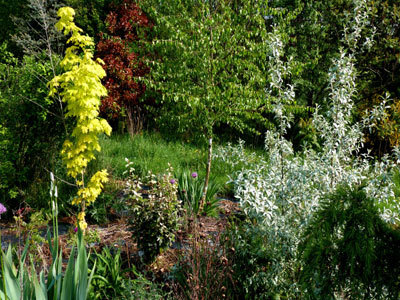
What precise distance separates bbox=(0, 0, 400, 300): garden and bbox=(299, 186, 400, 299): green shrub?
0.01 meters

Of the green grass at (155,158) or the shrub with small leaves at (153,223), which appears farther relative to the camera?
the green grass at (155,158)

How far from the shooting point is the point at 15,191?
5.43 metres

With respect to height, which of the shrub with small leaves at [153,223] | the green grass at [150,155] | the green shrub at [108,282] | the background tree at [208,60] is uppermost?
the background tree at [208,60]

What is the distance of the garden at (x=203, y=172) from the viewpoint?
227cm

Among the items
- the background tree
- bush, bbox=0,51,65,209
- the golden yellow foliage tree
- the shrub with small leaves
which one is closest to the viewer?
the shrub with small leaves

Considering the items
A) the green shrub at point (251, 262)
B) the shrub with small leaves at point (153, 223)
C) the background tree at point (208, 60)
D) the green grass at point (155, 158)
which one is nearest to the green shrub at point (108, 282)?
the shrub with small leaves at point (153, 223)

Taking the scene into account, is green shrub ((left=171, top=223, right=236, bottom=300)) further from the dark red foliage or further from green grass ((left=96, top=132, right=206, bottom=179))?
the dark red foliage

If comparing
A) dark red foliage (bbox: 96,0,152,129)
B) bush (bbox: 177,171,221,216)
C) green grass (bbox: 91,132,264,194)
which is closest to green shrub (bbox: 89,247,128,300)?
bush (bbox: 177,171,221,216)

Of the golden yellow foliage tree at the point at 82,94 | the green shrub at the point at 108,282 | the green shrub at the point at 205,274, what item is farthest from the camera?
the golden yellow foliage tree at the point at 82,94

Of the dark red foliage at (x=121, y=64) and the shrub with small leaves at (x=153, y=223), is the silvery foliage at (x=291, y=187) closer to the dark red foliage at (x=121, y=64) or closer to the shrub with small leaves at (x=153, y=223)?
the shrub with small leaves at (x=153, y=223)

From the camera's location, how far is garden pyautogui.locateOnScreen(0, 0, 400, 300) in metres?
2.27

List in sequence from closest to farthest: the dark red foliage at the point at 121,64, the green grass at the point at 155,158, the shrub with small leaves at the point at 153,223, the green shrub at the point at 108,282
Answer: the green shrub at the point at 108,282 → the shrub with small leaves at the point at 153,223 → the green grass at the point at 155,158 → the dark red foliage at the point at 121,64

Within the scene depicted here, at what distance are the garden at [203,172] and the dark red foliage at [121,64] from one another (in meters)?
0.07

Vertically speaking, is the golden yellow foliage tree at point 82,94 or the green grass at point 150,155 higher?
→ the golden yellow foliage tree at point 82,94
